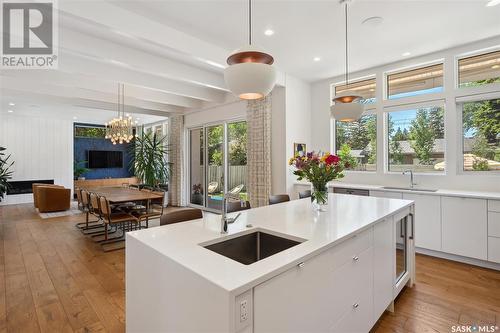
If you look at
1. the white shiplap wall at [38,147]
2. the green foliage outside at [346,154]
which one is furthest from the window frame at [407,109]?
the white shiplap wall at [38,147]

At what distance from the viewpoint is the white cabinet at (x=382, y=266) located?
207 centimetres

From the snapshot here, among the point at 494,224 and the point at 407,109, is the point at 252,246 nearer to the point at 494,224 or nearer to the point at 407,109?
the point at 494,224

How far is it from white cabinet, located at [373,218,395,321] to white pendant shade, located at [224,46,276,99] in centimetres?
Answer: 147

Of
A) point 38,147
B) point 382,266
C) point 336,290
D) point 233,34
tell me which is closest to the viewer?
point 336,290

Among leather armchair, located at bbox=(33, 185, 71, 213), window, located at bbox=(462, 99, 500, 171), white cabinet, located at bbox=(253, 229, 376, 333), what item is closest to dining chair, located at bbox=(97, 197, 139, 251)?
leather armchair, located at bbox=(33, 185, 71, 213)

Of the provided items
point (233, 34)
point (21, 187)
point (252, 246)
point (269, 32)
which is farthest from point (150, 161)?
point (252, 246)

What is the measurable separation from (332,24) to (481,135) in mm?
2873

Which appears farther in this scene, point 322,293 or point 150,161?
point 150,161

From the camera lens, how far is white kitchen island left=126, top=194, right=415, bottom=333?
108cm

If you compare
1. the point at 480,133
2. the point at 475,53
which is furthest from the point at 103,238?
the point at 475,53

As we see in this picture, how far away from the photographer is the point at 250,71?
1.63 m

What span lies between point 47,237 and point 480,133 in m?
7.59

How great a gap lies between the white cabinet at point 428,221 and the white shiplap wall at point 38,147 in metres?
11.1

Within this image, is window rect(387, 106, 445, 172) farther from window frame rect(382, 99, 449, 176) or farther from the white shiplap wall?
the white shiplap wall
